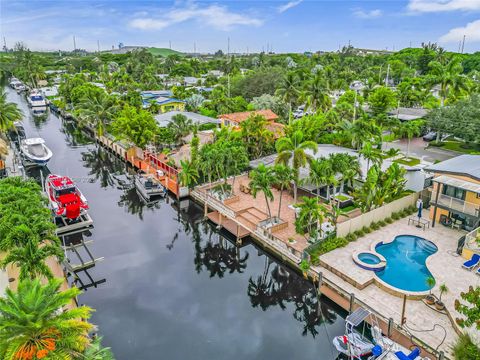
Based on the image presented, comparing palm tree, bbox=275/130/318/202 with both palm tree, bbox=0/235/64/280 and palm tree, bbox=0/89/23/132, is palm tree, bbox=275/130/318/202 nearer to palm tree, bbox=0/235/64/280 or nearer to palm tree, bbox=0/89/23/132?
palm tree, bbox=0/235/64/280

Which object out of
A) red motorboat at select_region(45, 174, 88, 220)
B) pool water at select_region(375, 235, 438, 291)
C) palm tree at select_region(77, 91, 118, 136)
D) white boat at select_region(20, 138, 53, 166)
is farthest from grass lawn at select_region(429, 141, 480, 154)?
white boat at select_region(20, 138, 53, 166)

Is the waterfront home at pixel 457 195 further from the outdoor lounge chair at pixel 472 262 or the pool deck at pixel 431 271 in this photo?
the outdoor lounge chair at pixel 472 262

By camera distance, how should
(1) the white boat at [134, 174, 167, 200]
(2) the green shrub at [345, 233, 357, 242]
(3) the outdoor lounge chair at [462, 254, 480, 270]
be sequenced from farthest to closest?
(1) the white boat at [134, 174, 167, 200]
(2) the green shrub at [345, 233, 357, 242]
(3) the outdoor lounge chair at [462, 254, 480, 270]

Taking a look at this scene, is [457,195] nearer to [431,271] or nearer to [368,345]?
[431,271]

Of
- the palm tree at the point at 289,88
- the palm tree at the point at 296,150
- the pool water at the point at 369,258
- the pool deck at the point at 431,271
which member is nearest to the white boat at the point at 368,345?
the pool deck at the point at 431,271

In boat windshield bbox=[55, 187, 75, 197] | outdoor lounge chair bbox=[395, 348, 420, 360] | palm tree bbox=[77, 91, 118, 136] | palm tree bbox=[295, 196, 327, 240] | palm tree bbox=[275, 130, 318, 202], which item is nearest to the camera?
outdoor lounge chair bbox=[395, 348, 420, 360]

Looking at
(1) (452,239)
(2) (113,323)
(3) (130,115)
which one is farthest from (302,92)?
(2) (113,323)
